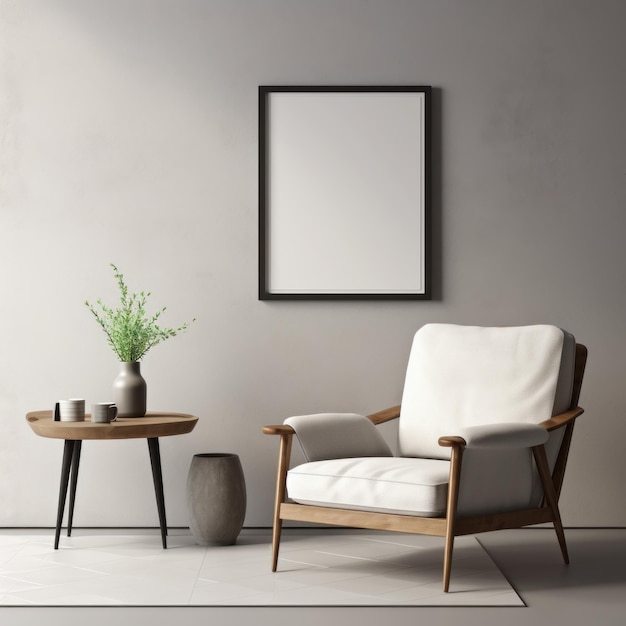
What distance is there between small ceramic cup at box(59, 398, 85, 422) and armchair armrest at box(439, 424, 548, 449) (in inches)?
61.5

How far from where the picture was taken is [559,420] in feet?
11.0

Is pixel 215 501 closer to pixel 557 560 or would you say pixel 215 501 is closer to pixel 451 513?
pixel 451 513

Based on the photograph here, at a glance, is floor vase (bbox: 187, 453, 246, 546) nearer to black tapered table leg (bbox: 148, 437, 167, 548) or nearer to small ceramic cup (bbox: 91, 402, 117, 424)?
black tapered table leg (bbox: 148, 437, 167, 548)

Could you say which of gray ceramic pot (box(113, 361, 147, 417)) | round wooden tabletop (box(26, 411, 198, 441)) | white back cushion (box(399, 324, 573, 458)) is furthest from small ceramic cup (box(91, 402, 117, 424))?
white back cushion (box(399, 324, 573, 458))

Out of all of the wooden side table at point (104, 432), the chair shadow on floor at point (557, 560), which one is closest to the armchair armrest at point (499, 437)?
the chair shadow on floor at point (557, 560)

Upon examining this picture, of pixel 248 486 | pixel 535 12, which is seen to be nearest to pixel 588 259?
pixel 535 12

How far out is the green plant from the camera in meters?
3.89

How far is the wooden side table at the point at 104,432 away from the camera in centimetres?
350

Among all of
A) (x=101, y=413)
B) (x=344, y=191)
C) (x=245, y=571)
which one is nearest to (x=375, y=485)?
(x=245, y=571)

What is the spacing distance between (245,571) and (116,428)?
2.43 ft

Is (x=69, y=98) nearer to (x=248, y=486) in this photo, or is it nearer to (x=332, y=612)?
(x=248, y=486)

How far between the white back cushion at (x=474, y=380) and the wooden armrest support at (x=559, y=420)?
43 millimetres

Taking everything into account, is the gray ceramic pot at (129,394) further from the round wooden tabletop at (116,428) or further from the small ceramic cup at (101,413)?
the small ceramic cup at (101,413)

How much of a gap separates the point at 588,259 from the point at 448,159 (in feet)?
2.62
